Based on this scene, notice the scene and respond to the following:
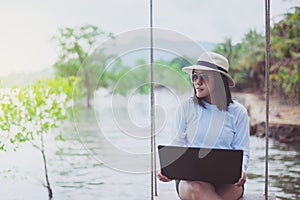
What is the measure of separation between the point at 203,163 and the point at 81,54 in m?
1.94

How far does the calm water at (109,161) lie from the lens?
3454mm

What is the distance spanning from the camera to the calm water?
3.45 meters

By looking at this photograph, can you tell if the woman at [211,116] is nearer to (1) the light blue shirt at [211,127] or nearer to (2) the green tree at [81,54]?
(1) the light blue shirt at [211,127]

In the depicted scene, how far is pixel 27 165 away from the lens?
365cm

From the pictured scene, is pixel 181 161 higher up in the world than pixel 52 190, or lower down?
higher up

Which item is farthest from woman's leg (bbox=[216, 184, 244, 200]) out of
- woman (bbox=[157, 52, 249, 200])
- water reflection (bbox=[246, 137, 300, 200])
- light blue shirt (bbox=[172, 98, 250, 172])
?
water reflection (bbox=[246, 137, 300, 200])

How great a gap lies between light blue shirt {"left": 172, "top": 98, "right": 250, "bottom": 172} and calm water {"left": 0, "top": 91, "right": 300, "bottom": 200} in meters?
0.97

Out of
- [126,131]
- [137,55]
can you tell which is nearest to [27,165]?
[126,131]

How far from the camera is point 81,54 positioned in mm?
3828

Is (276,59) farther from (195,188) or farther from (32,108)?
(195,188)

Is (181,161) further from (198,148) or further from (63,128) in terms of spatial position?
(63,128)

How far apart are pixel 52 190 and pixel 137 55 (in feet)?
3.53

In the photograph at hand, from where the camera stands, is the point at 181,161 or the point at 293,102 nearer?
the point at 181,161

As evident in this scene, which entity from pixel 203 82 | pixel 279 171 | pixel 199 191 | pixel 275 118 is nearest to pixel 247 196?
pixel 199 191
